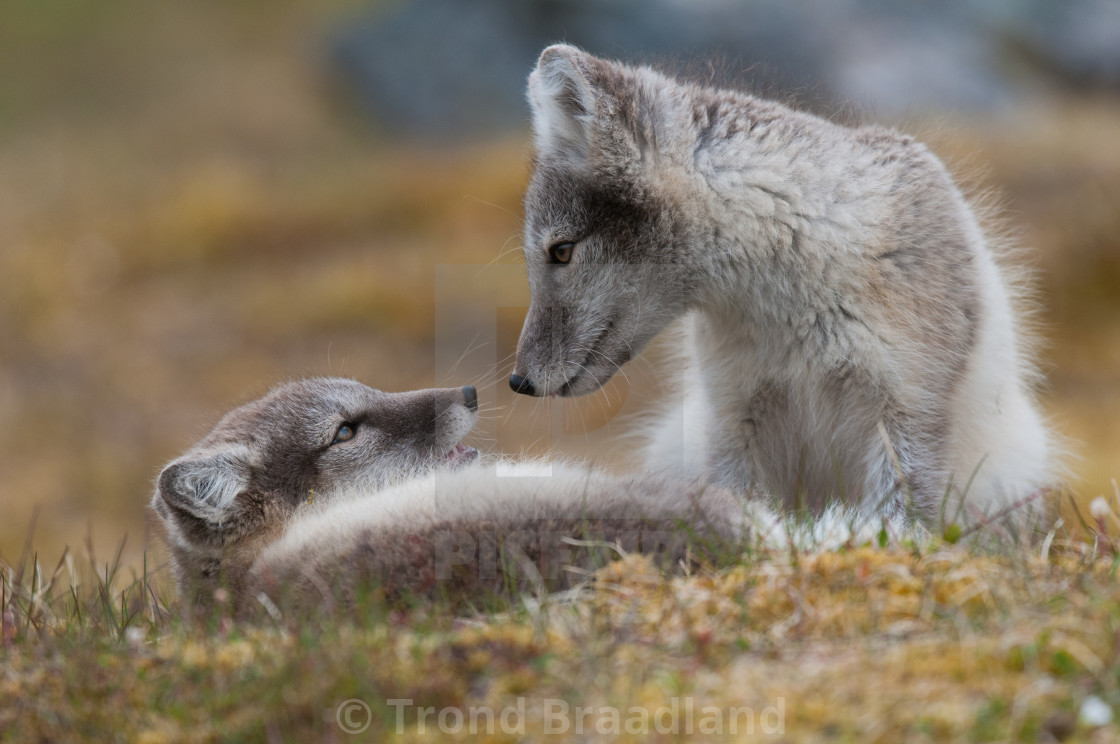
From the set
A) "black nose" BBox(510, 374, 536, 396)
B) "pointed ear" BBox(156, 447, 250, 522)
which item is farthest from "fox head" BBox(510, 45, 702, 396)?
"pointed ear" BBox(156, 447, 250, 522)

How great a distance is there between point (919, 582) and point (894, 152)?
2667 mm

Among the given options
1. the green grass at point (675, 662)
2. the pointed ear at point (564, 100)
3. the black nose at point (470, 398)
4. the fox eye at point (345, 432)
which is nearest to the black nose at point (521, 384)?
the black nose at point (470, 398)

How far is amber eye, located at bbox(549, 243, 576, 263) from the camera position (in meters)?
4.75

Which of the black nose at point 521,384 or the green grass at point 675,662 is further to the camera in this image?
the black nose at point 521,384

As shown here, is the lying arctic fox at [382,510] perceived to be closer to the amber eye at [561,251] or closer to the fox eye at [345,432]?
the fox eye at [345,432]

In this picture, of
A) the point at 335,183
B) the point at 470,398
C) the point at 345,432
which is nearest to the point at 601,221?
the point at 470,398

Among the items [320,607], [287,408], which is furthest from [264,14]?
[320,607]

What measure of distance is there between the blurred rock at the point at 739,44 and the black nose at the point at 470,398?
13.8 meters

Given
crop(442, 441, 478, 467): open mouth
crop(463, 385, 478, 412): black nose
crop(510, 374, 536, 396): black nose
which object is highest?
crop(510, 374, 536, 396): black nose

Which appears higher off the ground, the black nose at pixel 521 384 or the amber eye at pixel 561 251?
the amber eye at pixel 561 251

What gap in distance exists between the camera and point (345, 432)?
485 cm

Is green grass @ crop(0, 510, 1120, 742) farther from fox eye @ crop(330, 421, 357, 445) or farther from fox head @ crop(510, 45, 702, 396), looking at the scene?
fox head @ crop(510, 45, 702, 396)

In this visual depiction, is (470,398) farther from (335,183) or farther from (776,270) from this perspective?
(335,183)

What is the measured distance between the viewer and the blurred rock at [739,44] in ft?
60.7
